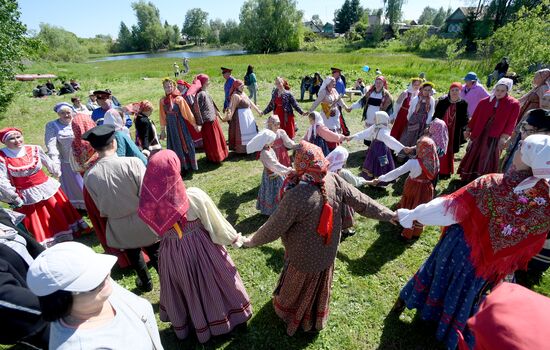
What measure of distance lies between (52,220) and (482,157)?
25.5 feet

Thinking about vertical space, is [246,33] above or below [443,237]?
above

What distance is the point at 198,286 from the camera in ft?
Result: 9.55

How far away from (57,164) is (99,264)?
4.25 m

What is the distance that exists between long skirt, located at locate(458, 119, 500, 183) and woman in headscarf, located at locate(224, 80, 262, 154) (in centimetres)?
481

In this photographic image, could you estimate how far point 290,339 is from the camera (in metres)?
3.23

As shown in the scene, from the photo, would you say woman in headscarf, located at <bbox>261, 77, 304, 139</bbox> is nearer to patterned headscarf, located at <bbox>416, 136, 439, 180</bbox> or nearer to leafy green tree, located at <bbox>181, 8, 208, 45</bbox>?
patterned headscarf, located at <bbox>416, 136, 439, 180</bbox>

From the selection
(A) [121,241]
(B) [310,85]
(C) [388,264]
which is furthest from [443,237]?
(B) [310,85]

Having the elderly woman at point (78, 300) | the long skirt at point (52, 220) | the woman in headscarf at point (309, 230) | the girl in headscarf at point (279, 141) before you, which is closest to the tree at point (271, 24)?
the girl in headscarf at point (279, 141)

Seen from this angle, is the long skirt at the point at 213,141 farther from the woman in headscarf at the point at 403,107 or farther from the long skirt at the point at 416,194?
the long skirt at the point at 416,194

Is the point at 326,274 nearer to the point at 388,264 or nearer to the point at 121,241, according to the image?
the point at 388,264

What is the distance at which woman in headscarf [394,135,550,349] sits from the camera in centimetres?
224

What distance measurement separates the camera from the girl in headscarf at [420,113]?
625 cm

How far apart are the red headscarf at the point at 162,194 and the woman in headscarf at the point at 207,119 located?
487 cm

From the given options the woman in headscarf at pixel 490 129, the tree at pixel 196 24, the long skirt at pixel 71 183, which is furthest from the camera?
the tree at pixel 196 24
